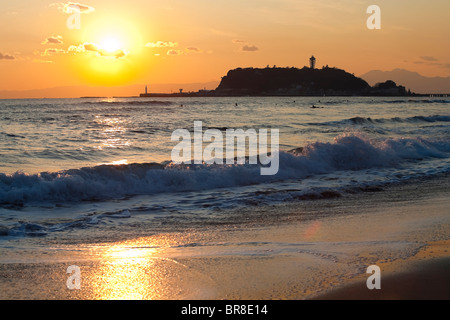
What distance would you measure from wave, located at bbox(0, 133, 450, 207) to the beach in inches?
184

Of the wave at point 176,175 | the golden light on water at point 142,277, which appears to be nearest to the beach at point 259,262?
the golden light on water at point 142,277

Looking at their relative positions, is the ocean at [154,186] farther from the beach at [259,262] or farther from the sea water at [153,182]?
the beach at [259,262]

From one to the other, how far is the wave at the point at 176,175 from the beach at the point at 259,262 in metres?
4.66

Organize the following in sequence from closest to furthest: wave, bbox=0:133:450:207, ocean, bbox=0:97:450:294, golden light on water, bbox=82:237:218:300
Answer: golden light on water, bbox=82:237:218:300, ocean, bbox=0:97:450:294, wave, bbox=0:133:450:207

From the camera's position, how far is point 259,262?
5910mm

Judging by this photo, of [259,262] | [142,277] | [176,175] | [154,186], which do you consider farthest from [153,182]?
[142,277]

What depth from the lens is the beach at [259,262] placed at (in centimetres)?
492

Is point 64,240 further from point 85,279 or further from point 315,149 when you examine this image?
point 315,149

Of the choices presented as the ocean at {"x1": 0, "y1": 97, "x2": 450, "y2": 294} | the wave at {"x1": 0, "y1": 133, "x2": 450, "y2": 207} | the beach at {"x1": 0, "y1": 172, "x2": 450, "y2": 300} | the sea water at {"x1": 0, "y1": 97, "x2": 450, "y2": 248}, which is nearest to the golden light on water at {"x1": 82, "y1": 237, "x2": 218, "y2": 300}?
the beach at {"x1": 0, "y1": 172, "x2": 450, "y2": 300}

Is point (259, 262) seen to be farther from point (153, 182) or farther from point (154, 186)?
point (153, 182)

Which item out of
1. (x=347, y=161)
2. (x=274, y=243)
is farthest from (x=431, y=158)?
(x=274, y=243)

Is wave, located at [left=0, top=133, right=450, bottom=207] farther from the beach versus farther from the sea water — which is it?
the beach

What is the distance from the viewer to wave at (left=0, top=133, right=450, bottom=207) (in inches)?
452
